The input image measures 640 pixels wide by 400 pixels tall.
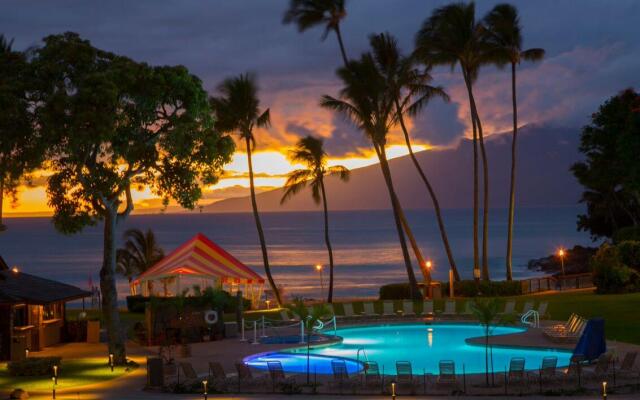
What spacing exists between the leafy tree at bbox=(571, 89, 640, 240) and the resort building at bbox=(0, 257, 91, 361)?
22982mm

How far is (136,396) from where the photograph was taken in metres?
20.2

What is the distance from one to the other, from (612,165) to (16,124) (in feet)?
134

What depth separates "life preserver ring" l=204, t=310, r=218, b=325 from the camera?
30953 mm

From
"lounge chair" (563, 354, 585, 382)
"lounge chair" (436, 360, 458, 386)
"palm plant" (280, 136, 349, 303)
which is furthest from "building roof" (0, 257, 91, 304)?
"palm plant" (280, 136, 349, 303)

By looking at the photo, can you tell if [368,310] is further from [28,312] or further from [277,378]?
[277,378]

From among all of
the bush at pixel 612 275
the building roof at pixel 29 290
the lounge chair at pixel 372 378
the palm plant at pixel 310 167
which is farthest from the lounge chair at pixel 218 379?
the palm plant at pixel 310 167

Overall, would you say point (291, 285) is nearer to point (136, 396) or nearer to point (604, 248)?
point (604, 248)

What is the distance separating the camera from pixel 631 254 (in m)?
44.3

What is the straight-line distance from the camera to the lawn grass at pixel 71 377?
22109 millimetres

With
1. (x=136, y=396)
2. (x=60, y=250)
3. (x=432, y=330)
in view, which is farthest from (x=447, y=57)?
(x=60, y=250)

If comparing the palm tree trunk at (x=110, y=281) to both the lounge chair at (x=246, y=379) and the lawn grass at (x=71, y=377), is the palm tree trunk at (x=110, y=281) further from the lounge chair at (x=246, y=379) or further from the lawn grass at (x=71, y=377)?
the lounge chair at (x=246, y=379)

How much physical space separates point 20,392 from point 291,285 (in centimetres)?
7957

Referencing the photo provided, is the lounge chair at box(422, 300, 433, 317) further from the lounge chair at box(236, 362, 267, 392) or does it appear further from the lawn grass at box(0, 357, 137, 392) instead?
the lounge chair at box(236, 362, 267, 392)

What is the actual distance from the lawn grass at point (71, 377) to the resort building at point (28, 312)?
119 cm
